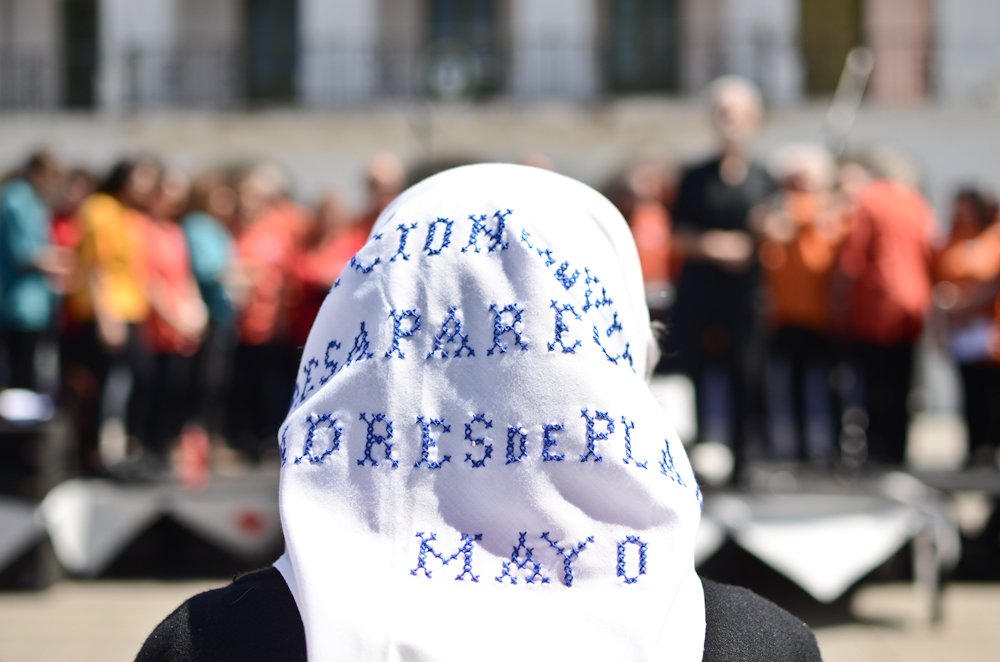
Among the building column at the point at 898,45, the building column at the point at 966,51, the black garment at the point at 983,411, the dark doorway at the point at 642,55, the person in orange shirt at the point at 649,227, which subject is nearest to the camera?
the black garment at the point at 983,411

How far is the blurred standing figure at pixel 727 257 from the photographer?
669 cm

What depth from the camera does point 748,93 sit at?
686cm

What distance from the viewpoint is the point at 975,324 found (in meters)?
7.43

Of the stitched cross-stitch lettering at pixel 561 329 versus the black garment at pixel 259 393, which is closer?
the stitched cross-stitch lettering at pixel 561 329

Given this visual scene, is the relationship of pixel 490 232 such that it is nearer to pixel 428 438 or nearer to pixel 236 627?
pixel 428 438

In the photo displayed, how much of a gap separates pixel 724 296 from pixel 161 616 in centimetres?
296

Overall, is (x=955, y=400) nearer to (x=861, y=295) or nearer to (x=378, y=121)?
(x=378, y=121)

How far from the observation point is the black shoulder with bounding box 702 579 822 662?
1.48 meters

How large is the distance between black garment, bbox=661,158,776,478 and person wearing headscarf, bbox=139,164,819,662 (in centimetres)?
526

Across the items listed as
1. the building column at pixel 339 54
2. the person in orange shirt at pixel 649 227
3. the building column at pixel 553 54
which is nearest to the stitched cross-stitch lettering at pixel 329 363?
the person in orange shirt at pixel 649 227

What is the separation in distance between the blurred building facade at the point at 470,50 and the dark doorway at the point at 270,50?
3 cm

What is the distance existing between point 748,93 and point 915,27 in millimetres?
16669

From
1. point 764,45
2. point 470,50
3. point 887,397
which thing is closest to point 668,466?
point 887,397

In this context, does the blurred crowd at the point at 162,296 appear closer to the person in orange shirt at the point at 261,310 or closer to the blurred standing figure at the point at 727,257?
the person in orange shirt at the point at 261,310
